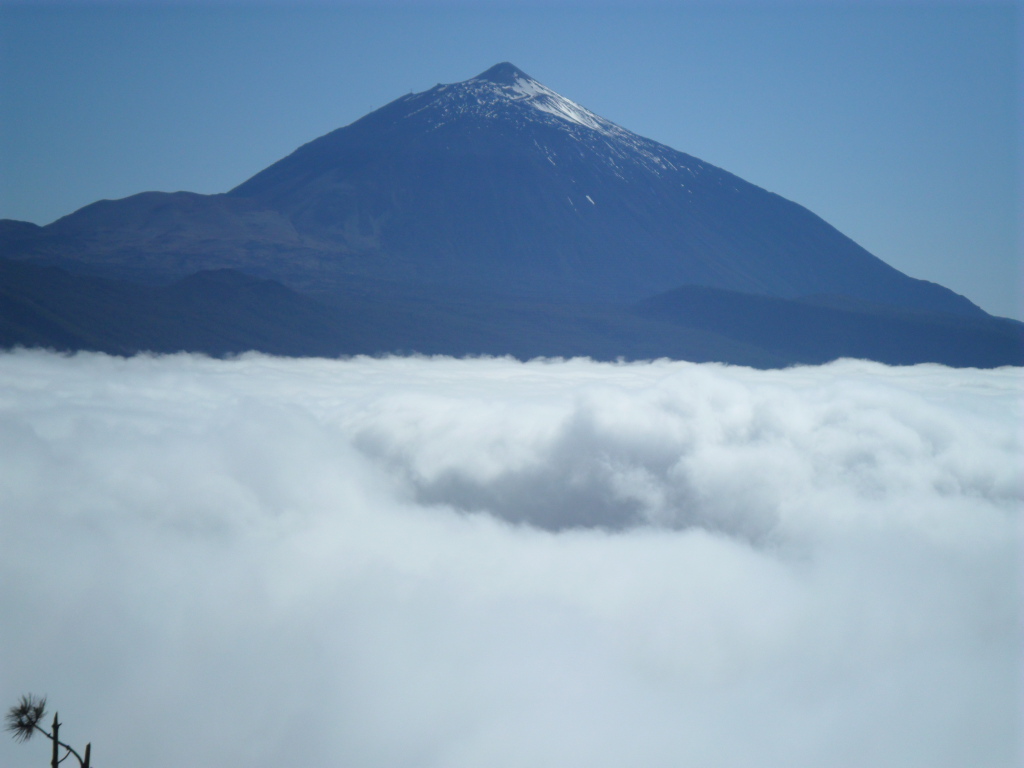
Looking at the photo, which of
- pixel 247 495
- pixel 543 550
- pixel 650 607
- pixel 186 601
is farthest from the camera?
pixel 543 550

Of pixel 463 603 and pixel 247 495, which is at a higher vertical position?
pixel 247 495

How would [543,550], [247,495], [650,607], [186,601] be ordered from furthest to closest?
[543,550]
[650,607]
[247,495]
[186,601]

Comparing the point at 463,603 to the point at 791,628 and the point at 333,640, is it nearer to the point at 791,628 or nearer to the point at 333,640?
the point at 333,640

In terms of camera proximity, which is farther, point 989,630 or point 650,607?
point 650,607

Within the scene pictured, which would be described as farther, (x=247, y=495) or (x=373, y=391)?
(x=373, y=391)

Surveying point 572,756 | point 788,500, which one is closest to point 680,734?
point 572,756

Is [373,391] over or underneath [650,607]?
over

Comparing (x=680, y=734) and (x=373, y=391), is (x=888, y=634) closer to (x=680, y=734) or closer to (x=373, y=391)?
(x=680, y=734)

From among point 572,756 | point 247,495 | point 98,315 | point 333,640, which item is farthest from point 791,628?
point 98,315

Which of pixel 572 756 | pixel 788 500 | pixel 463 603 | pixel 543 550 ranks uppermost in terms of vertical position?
pixel 788 500
